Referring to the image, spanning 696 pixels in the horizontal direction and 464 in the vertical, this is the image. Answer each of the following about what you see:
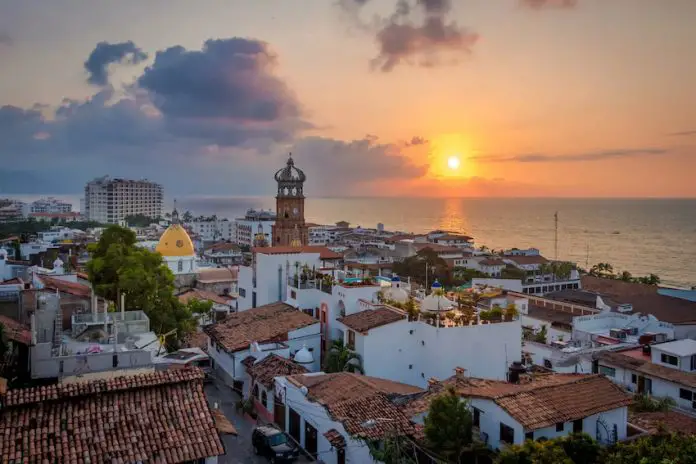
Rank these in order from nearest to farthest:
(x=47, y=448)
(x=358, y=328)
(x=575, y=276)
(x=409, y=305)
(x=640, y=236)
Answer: (x=47, y=448)
(x=358, y=328)
(x=409, y=305)
(x=575, y=276)
(x=640, y=236)

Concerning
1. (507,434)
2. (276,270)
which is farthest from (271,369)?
(276,270)

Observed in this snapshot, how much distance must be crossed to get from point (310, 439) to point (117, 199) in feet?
514

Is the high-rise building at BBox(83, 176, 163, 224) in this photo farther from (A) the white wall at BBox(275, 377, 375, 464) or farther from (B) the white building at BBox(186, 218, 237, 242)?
(A) the white wall at BBox(275, 377, 375, 464)

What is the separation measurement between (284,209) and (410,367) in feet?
128

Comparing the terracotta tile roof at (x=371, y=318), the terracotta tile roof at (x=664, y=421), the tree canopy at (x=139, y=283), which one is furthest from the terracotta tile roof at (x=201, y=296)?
the terracotta tile roof at (x=664, y=421)

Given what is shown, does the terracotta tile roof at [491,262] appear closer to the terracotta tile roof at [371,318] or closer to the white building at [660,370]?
the white building at [660,370]

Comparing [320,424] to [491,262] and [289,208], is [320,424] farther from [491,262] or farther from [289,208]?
[491,262]

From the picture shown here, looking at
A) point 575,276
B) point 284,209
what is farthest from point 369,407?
point 575,276

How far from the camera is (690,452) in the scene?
11.2 meters

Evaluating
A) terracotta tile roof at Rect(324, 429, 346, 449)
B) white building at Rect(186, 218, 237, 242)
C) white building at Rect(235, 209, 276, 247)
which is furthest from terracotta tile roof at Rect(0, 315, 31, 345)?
white building at Rect(186, 218, 237, 242)

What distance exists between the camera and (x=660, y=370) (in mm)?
21641

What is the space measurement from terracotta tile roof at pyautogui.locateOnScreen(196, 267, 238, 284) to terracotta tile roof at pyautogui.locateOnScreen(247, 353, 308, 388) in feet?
97.7

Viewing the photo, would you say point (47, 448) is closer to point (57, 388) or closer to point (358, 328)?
→ point (57, 388)

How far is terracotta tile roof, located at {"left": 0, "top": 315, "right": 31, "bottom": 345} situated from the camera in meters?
17.6
